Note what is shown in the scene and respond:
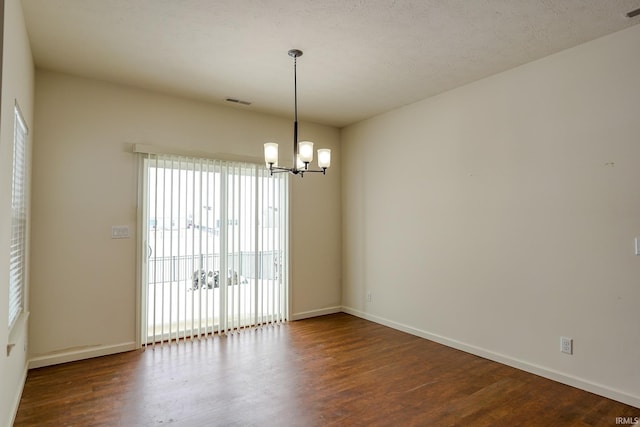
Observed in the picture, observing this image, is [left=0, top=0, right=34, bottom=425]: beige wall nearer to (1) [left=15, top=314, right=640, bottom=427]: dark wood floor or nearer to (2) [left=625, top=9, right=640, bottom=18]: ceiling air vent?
(1) [left=15, top=314, right=640, bottom=427]: dark wood floor

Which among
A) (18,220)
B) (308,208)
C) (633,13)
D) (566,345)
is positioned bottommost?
(566,345)

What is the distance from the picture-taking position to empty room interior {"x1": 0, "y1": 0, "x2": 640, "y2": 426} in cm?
267

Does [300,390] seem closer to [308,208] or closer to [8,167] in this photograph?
[8,167]

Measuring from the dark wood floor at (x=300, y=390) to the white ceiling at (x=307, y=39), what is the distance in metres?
2.88

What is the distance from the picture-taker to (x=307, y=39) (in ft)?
9.81

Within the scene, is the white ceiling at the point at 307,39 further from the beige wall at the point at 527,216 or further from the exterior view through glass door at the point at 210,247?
the exterior view through glass door at the point at 210,247

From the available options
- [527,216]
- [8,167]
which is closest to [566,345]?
[527,216]

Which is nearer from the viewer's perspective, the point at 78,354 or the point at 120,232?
the point at 78,354

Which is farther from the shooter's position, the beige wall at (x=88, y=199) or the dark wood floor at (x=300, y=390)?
the beige wall at (x=88, y=199)

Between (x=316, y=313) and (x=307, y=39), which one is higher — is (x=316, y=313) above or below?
below

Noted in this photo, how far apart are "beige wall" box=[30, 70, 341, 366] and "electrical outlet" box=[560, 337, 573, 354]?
414 centimetres

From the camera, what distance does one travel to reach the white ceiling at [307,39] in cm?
256

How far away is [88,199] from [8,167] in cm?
157

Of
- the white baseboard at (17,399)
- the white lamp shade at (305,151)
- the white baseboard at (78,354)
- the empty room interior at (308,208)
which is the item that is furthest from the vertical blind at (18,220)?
the white lamp shade at (305,151)
